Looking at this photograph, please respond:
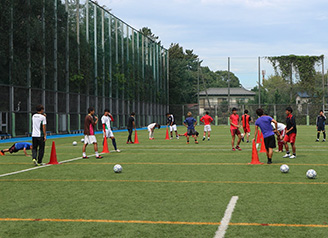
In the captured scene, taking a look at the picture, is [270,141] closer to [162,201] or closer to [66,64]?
[162,201]

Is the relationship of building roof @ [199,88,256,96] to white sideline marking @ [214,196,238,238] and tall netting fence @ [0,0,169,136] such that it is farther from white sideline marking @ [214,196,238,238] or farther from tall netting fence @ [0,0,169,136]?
white sideline marking @ [214,196,238,238]

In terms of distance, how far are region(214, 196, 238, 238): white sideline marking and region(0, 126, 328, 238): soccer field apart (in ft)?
0.22

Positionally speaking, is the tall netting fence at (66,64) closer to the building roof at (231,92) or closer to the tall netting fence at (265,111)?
the tall netting fence at (265,111)

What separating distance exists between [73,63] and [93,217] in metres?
37.4

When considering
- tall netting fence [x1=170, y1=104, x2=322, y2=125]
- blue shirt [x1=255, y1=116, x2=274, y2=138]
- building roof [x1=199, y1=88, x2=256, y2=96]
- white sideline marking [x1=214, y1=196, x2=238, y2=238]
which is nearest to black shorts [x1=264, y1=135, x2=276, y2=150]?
blue shirt [x1=255, y1=116, x2=274, y2=138]

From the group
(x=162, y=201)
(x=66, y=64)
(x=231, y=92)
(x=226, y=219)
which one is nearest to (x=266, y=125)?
(x=162, y=201)

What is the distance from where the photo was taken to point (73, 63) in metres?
43.4

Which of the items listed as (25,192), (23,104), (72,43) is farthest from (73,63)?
(25,192)

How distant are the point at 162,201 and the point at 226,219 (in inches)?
70.6

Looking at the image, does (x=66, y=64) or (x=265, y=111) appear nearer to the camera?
(x=66, y=64)

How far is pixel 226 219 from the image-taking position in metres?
7.03

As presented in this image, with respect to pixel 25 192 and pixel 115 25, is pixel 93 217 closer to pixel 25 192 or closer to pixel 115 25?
pixel 25 192

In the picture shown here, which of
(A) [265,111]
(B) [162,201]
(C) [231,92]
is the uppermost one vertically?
(C) [231,92]

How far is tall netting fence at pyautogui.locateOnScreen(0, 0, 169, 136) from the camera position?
34.2m
